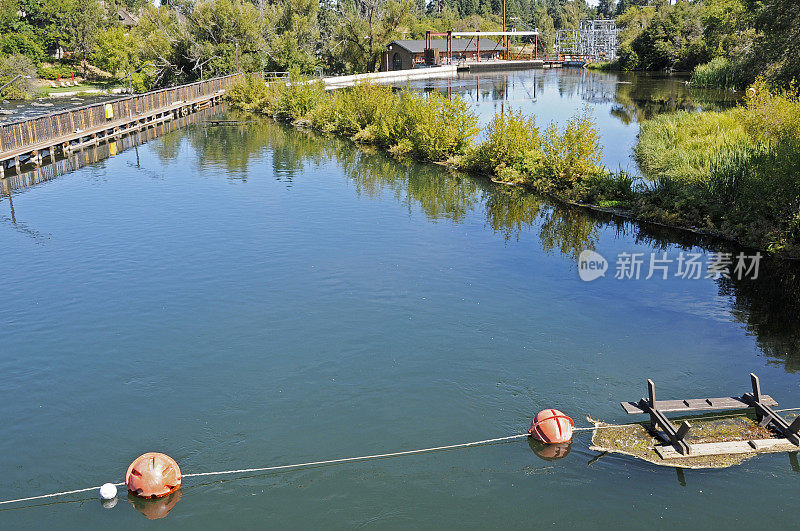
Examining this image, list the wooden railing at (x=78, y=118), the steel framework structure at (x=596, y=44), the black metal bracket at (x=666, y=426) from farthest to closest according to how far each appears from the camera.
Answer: the steel framework structure at (x=596, y=44) → the wooden railing at (x=78, y=118) → the black metal bracket at (x=666, y=426)

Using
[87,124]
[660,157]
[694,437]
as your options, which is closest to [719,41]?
[660,157]

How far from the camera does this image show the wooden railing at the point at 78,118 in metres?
30.0

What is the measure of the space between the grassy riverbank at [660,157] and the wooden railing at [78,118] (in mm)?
13916

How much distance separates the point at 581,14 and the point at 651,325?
548 ft

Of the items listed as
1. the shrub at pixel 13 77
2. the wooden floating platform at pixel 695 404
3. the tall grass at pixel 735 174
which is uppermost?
the shrub at pixel 13 77

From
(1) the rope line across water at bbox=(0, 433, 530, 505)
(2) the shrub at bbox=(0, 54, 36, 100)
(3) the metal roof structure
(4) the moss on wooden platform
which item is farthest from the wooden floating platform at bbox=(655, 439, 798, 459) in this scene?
(3) the metal roof structure

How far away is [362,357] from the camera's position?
13.2 metres

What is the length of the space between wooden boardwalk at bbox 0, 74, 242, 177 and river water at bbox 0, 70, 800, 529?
770 cm

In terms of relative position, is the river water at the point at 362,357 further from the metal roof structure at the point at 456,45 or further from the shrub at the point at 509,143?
the metal roof structure at the point at 456,45

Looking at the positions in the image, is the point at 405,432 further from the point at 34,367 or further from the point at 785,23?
the point at 785,23

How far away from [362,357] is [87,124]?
1183 inches

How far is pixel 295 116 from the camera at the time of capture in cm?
4738

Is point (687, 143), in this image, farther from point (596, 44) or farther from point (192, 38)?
point (596, 44)

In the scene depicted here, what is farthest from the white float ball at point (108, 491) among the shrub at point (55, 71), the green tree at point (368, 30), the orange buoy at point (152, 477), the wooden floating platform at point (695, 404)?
the green tree at point (368, 30)
